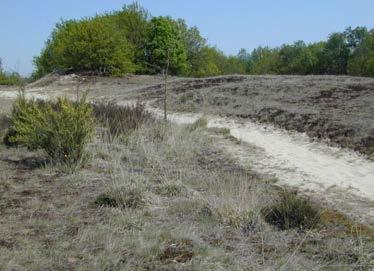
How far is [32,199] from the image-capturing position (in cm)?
666

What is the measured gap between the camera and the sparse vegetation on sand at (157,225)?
15.7ft

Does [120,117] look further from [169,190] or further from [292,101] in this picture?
[292,101]

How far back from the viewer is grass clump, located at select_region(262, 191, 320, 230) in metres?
5.87

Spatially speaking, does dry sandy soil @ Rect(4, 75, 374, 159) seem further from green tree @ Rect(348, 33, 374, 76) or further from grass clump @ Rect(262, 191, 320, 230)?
green tree @ Rect(348, 33, 374, 76)

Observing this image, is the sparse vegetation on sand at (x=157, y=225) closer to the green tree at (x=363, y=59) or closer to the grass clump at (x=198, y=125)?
the grass clump at (x=198, y=125)

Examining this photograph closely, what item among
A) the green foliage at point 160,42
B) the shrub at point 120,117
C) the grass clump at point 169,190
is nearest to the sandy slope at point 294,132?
the shrub at point 120,117

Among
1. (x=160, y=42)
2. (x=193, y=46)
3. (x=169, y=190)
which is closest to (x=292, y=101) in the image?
(x=169, y=190)

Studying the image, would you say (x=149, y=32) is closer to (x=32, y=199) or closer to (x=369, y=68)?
(x=369, y=68)

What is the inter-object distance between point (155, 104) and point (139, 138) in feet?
35.5

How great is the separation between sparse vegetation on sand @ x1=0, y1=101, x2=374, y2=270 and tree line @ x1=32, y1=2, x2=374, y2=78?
8364 millimetres

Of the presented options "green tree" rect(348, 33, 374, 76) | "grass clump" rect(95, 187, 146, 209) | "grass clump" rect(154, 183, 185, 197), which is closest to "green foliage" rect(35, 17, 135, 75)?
"green tree" rect(348, 33, 374, 76)

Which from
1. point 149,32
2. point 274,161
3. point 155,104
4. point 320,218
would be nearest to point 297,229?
point 320,218

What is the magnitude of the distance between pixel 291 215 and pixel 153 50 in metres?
36.2

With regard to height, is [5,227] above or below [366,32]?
below
